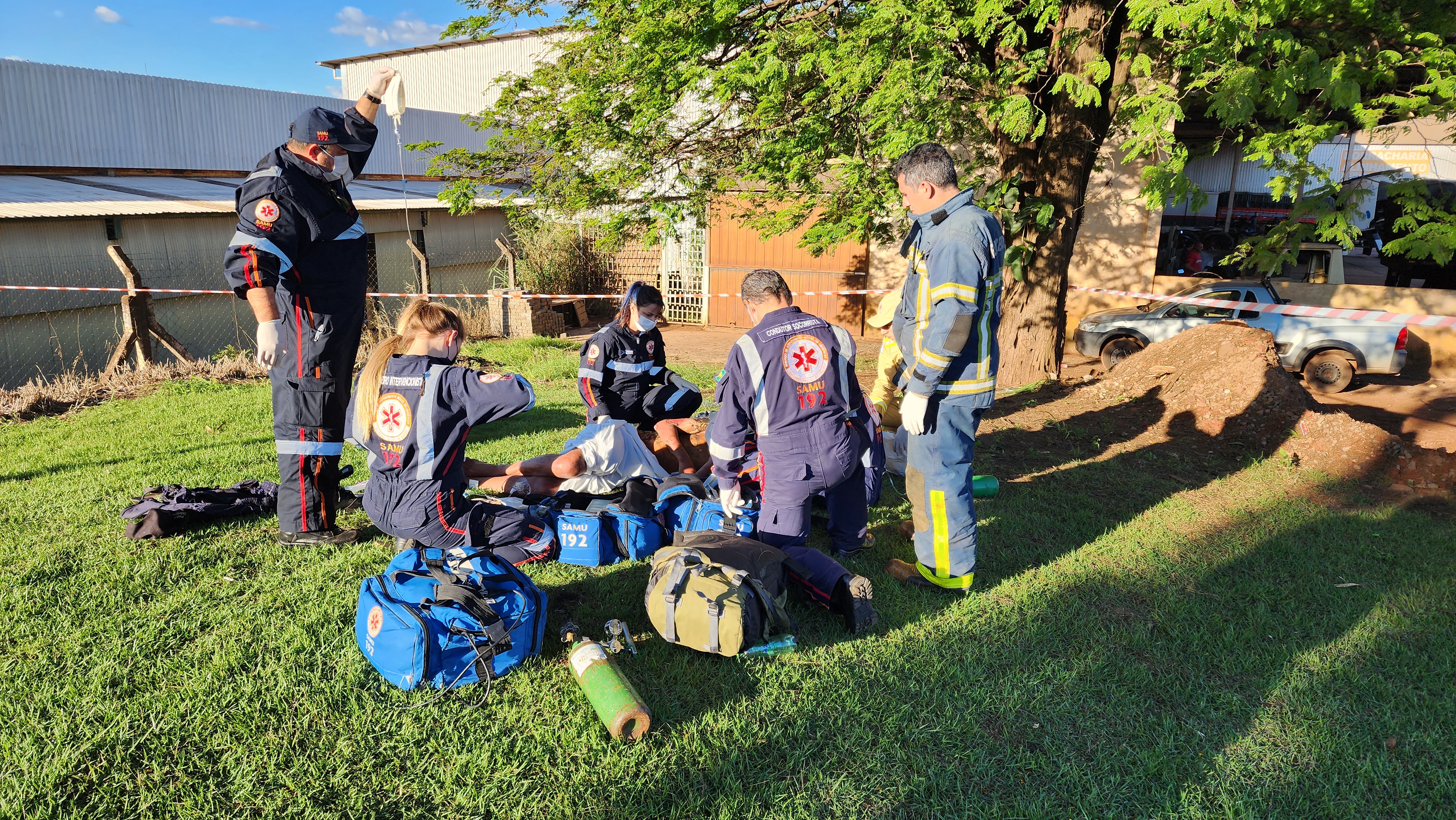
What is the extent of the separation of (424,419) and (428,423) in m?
0.03

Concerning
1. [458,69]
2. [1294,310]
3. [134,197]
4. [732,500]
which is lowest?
[732,500]

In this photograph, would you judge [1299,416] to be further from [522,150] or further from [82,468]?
[82,468]

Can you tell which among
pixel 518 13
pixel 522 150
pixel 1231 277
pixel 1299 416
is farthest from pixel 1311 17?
pixel 1231 277

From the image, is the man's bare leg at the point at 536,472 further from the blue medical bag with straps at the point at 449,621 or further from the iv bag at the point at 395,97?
the iv bag at the point at 395,97

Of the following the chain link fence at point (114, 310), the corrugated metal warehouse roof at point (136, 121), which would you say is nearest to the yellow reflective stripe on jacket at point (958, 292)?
the chain link fence at point (114, 310)

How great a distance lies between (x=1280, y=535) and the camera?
491 cm

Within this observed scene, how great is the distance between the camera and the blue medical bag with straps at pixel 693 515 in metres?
4.18

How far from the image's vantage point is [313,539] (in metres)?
4.34

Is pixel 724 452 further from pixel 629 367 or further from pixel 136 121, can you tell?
pixel 136 121

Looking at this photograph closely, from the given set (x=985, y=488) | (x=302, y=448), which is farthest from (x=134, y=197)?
(x=985, y=488)

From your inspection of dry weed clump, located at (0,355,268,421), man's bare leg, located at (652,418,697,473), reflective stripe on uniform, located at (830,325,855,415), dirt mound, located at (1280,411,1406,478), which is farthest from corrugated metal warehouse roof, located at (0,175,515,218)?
dirt mound, located at (1280,411,1406,478)

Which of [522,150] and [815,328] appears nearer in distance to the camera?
[815,328]

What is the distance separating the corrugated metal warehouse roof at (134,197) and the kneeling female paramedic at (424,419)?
227 inches

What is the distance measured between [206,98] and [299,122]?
16794mm
